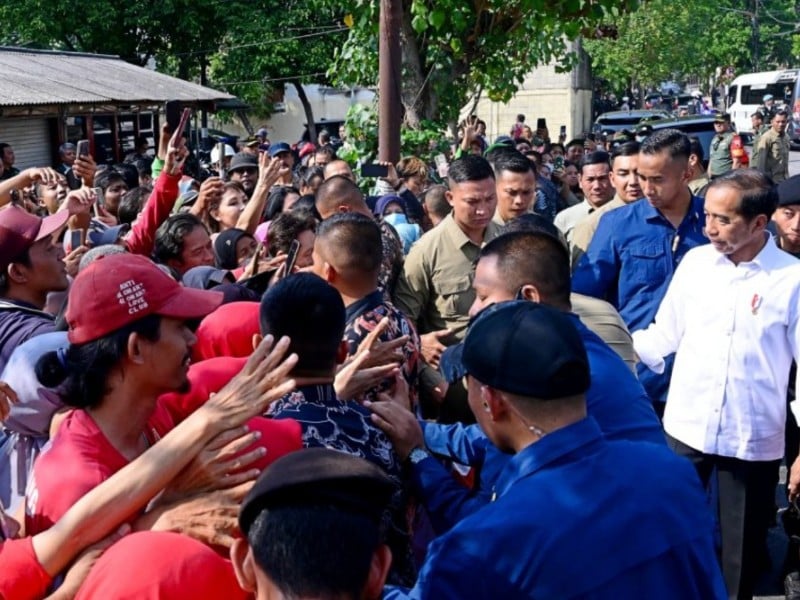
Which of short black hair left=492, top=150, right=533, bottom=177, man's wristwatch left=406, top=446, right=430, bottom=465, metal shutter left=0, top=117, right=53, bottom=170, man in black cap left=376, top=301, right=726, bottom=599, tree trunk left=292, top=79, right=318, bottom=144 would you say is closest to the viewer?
man in black cap left=376, top=301, right=726, bottom=599

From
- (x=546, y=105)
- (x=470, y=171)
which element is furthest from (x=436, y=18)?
(x=546, y=105)

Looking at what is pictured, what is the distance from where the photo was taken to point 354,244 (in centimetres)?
370

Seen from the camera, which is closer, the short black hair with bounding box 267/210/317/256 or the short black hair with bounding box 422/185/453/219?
the short black hair with bounding box 267/210/317/256

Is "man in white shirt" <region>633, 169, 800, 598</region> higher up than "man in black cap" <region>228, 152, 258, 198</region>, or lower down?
lower down

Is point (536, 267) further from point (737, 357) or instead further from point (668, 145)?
point (668, 145)

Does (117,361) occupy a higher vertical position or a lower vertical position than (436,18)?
lower

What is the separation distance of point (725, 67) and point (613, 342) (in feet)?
200

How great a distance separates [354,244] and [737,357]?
1.87 meters

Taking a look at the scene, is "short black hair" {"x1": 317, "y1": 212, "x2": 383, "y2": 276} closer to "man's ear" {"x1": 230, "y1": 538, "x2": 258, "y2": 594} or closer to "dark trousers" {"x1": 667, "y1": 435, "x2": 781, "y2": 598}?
"dark trousers" {"x1": 667, "y1": 435, "x2": 781, "y2": 598}

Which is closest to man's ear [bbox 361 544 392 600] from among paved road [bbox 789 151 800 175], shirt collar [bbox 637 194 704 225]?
shirt collar [bbox 637 194 704 225]

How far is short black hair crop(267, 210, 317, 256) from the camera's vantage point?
5094 millimetres

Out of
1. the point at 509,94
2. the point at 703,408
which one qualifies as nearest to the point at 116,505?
the point at 703,408

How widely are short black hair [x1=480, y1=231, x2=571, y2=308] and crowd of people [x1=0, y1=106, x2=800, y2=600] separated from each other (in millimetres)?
10

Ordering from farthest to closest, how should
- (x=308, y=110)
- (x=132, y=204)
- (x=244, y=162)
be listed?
1. (x=308, y=110)
2. (x=244, y=162)
3. (x=132, y=204)
